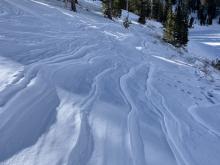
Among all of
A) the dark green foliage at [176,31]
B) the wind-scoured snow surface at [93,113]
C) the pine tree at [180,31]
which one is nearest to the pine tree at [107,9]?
the dark green foliage at [176,31]

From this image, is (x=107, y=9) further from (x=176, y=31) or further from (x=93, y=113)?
(x=93, y=113)

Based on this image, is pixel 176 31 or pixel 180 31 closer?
pixel 176 31

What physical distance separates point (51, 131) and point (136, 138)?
3.32 ft

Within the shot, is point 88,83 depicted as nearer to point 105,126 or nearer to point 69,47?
point 105,126

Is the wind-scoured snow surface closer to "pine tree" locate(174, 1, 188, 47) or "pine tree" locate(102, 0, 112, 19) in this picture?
"pine tree" locate(174, 1, 188, 47)

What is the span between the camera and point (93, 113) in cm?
462

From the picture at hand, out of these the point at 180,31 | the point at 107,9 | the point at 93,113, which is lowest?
the point at 180,31

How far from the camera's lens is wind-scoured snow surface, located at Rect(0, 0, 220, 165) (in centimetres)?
351

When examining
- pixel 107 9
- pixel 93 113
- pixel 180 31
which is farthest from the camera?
pixel 180 31

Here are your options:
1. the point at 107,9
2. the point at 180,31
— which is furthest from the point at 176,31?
the point at 107,9

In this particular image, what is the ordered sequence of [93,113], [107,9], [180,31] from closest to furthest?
[93,113] → [107,9] → [180,31]

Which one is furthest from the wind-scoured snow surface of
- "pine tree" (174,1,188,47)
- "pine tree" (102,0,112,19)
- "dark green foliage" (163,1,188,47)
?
"pine tree" (102,0,112,19)

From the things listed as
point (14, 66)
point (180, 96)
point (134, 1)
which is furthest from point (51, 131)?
point (134, 1)

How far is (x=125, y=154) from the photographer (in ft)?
12.0
